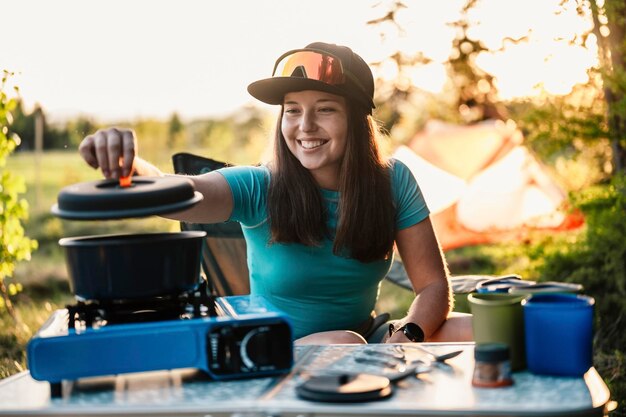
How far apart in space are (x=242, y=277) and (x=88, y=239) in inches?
70.9

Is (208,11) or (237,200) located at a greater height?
(208,11)

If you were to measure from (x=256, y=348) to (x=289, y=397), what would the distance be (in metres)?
0.18

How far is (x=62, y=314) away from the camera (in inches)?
80.1

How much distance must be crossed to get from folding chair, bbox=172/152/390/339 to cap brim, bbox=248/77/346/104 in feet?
2.84

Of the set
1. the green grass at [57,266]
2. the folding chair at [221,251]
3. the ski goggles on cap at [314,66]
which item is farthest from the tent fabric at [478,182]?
the ski goggles on cap at [314,66]

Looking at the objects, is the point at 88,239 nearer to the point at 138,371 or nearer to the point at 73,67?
the point at 138,371

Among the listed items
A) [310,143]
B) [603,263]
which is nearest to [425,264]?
[310,143]

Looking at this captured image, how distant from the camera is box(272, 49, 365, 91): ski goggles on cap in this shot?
2.63m

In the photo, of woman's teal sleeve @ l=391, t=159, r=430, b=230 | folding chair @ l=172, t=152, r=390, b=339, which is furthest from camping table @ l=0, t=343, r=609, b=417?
folding chair @ l=172, t=152, r=390, b=339

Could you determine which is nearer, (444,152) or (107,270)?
(107,270)

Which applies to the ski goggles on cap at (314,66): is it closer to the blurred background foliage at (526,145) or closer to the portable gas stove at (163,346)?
the blurred background foliage at (526,145)

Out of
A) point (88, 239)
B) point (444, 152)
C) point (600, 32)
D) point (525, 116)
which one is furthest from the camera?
point (444, 152)

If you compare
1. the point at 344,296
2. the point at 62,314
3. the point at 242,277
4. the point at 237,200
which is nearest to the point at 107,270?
the point at 62,314

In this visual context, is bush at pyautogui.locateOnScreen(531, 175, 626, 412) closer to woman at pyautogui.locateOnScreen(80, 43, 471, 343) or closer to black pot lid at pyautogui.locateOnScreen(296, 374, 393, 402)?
woman at pyautogui.locateOnScreen(80, 43, 471, 343)
